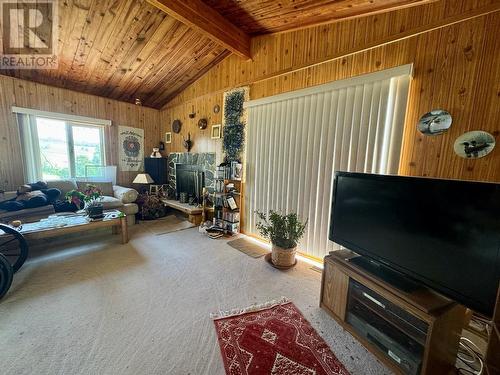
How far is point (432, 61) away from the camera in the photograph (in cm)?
174

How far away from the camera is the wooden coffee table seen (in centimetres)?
231

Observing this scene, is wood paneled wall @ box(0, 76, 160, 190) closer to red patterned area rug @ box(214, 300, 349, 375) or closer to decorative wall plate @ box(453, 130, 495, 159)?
red patterned area rug @ box(214, 300, 349, 375)

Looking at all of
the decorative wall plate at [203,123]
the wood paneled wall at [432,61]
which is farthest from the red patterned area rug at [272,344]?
the decorative wall plate at [203,123]

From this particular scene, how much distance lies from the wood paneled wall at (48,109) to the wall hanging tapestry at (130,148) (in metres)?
0.10

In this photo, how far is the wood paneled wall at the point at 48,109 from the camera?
343 cm

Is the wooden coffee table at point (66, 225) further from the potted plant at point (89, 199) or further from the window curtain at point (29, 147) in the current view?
the window curtain at point (29, 147)

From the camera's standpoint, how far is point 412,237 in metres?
1.30

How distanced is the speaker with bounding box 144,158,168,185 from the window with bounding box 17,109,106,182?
2.86ft

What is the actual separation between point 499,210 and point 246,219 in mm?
2827

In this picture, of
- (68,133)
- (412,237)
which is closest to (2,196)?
(68,133)

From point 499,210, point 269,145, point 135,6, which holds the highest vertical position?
point 135,6

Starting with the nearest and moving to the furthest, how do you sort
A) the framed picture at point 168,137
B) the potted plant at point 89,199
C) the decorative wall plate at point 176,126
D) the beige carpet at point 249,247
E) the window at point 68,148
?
the potted plant at point 89,199 < the beige carpet at point 249,247 < the window at point 68,148 < the decorative wall plate at point 176,126 < the framed picture at point 168,137

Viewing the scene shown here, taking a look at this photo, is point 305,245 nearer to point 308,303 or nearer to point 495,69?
point 308,303

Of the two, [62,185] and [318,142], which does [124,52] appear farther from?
[318,142]
